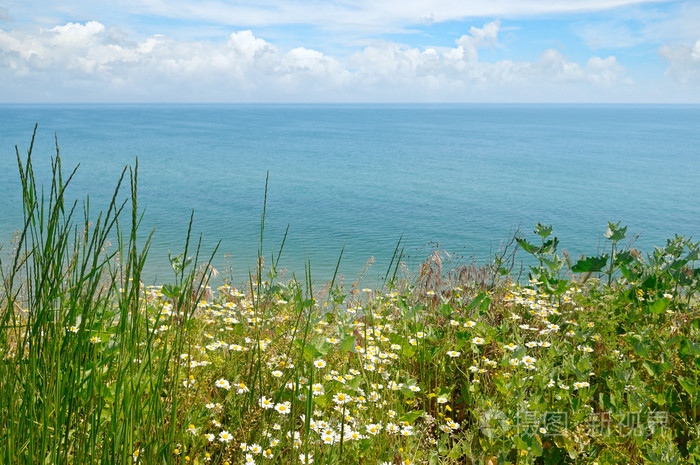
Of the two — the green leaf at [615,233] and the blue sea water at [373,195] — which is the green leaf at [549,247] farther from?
the blue sea water at [373,195]

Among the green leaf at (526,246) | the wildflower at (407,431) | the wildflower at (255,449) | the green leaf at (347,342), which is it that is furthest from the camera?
the green leaf at (526,246)

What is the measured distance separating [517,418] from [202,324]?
1778 millimetres

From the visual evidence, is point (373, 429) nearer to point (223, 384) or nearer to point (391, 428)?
point (391, 428)

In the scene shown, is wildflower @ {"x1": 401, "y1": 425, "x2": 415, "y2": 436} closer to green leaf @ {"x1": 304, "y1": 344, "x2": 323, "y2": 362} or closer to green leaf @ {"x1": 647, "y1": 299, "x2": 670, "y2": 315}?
green leaf @ {"x1": 304, "y1": 344, "x2": 323, "y2": 362}

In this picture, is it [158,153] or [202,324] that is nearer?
[202,324]

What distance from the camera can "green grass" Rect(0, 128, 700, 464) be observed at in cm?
158

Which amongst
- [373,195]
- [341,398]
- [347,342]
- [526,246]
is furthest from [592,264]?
[373,195]

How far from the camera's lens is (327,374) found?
2.61m

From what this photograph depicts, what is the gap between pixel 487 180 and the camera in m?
28.8

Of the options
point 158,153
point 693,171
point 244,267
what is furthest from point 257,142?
point 244,267

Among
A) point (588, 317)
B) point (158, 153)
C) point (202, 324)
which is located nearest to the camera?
point (202, 324)

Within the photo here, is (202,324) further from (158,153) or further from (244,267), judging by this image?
(158,153)

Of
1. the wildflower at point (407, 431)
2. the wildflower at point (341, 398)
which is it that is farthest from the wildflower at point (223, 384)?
the wildflower at point (407, 431)

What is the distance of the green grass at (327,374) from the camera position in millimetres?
1580
